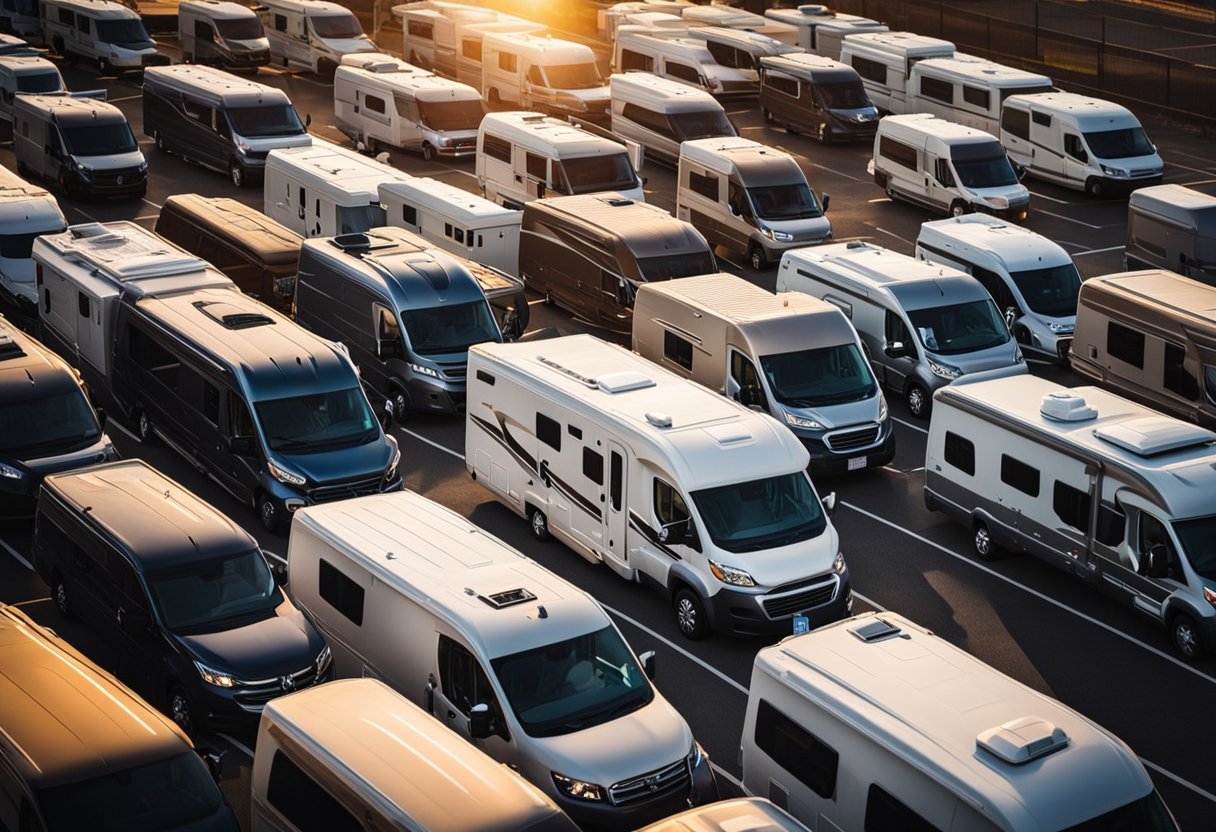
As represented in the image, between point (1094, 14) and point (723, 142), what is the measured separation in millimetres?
28443

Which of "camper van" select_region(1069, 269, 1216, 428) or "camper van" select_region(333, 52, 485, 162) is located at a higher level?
"camper van" select_region(333, 52, 485, 162)

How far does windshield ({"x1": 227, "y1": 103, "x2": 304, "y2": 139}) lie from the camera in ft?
125

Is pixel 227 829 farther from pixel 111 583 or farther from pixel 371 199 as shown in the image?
pixel 371 199

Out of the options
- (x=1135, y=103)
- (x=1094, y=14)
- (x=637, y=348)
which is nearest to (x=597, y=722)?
(x=637, y=348)

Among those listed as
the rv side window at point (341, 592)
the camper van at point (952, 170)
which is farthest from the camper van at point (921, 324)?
the rv side window at point (341, 592)

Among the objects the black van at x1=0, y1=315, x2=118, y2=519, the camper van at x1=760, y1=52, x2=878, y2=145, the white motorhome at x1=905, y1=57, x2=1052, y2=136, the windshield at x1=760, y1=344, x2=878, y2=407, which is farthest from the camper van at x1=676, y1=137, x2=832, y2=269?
the black van at x1=0, y1=315, x2=118, y2=519

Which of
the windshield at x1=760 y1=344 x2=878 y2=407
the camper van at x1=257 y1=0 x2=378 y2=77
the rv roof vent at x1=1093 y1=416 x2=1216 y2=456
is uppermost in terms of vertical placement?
the camper van at x1=257 y1=0 x2=378 y2=77

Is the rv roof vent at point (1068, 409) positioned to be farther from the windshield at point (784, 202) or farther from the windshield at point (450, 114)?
the windshield at point (450, 114)

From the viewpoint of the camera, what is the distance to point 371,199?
31484 mm

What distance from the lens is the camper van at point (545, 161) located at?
1351 inches

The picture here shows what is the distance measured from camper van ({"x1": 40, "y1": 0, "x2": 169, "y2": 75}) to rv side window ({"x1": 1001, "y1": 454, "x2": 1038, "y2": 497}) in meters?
35.5

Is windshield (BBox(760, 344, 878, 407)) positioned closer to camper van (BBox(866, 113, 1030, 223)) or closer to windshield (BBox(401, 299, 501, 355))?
windshield (BBox(401, 299, 501, 355))

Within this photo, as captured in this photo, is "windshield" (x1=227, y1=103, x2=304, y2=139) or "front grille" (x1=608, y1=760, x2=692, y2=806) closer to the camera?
"front grille" (x1=608, y1=760, x2=692, y2=806)

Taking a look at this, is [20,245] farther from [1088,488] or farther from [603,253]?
[1088,488]
